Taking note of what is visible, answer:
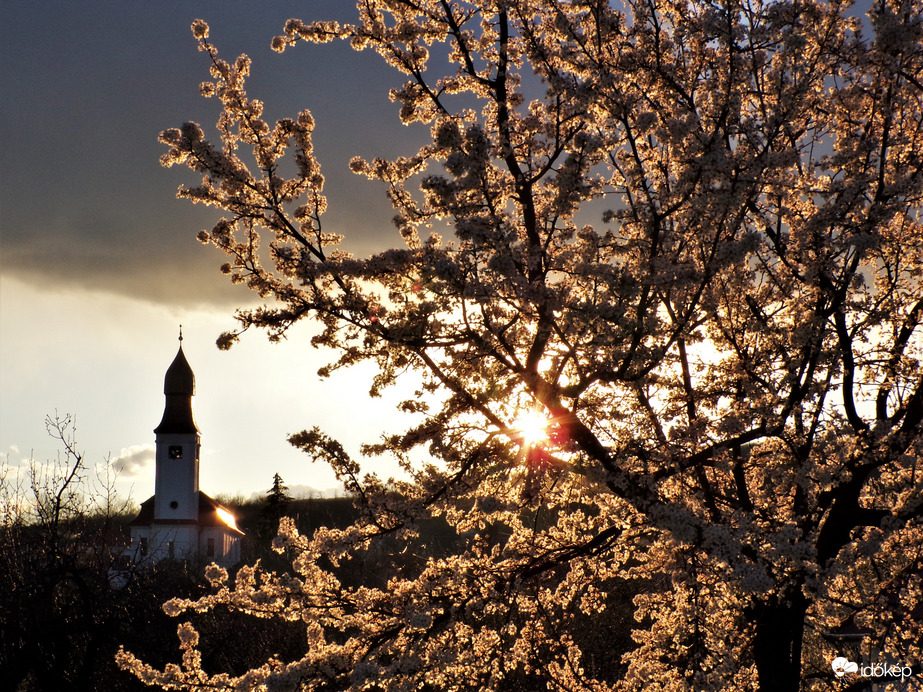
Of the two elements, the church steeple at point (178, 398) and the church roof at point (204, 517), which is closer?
the church roof at point (204, 517)

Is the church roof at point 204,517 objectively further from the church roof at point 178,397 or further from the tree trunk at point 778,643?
the tree trunk at point 778,643

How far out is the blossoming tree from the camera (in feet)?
22.3

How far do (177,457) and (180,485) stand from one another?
2.22 meters

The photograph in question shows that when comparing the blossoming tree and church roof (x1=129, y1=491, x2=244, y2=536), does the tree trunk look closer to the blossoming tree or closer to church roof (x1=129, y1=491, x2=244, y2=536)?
the blossoming tree

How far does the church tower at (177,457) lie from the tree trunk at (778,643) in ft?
193

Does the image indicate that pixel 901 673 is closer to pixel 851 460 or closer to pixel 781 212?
pixel 851 460

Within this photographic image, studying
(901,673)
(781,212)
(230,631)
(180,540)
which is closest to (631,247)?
(781,212)

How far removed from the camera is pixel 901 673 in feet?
26.3

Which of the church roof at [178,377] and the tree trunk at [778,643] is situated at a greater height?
the church roof at [178,377]

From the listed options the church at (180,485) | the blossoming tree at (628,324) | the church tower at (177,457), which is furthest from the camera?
the church tower at (177,457)

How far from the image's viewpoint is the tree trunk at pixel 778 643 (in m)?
8.43

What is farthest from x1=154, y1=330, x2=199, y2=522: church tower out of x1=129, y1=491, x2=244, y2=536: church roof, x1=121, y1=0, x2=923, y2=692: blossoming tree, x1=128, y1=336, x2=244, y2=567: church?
x1=121, y1=0, x2=923, y2=692: blossoming tree

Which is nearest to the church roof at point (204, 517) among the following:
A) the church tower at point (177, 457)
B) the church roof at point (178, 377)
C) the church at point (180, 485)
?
the church at point (180, 485)

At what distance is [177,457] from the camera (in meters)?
62.5
